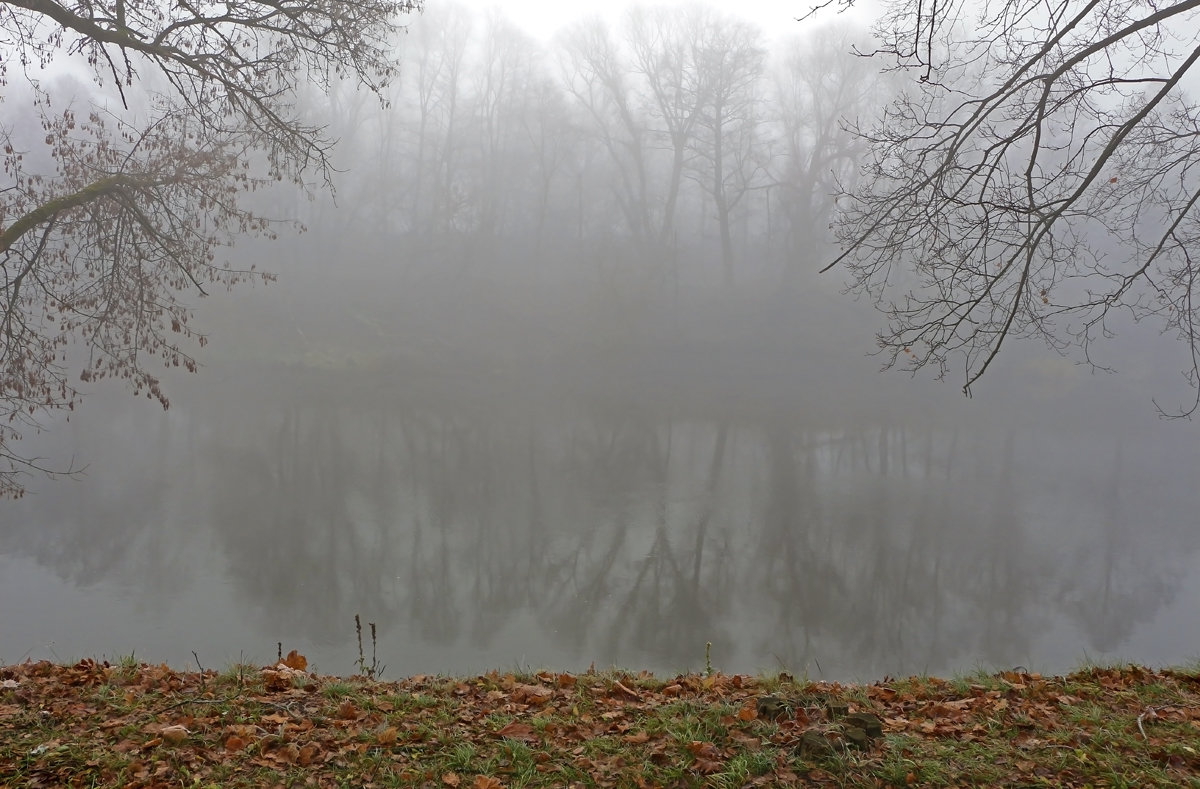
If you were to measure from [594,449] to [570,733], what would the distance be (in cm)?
1489

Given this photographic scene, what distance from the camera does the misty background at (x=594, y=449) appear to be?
9.05 m

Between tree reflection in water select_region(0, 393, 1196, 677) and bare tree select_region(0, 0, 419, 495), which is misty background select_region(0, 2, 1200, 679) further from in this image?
bare tree select_region(0, 0, 419, 495)

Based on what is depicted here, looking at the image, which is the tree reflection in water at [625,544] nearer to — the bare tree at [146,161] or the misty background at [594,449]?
the misty background at [594,449]

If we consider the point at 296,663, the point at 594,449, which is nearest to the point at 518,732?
the point at 296,663

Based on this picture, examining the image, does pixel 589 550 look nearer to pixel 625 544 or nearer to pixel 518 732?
pixel 625 544

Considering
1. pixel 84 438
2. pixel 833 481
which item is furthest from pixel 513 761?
pixel 84 438

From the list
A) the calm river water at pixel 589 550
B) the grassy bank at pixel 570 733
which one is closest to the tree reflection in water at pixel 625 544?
the calm river water at pixel 589 550

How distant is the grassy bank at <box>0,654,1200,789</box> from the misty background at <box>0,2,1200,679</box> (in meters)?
2.82

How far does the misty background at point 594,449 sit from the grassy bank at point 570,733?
282 centimetres

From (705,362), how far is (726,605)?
22.8m

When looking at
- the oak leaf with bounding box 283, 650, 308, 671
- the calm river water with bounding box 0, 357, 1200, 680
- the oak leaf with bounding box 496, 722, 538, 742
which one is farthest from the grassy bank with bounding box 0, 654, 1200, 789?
the calm river water with bounding box 0, 357, 1200, 680

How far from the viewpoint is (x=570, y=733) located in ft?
11.2

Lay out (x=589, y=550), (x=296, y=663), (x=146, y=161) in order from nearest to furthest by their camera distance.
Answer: (x=296, y=663)
(x=146, y=161)
(x=589, y=550)

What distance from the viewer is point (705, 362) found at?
32000mm
